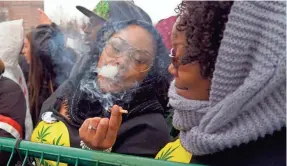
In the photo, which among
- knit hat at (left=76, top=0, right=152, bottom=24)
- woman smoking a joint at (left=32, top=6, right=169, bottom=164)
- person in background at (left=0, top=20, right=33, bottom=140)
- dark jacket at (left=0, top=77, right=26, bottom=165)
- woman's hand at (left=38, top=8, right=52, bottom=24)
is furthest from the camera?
woman's hand at (left=38, top=8, right=52, bottom=24)

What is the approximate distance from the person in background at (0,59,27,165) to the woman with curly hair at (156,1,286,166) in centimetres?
89

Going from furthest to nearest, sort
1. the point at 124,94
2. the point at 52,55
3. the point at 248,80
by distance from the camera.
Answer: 1. the point at 52,55
2. the point at 124,94
3. the point at 248,80

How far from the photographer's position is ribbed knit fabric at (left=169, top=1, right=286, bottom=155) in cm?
81

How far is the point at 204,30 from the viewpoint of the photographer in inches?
36.9

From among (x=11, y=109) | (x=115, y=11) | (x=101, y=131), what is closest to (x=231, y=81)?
(x=101, y=131)

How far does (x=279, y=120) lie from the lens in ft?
2.82

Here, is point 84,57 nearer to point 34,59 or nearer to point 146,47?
point 146,47

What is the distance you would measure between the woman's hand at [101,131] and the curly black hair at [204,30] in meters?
0.30

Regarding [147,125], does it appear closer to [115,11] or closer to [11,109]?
[115,11]

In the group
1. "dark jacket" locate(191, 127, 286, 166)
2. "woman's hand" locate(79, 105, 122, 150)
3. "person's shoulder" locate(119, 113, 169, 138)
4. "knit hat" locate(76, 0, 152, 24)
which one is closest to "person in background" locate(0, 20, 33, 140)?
"knit hat" locate(76, 0, 152, 24)

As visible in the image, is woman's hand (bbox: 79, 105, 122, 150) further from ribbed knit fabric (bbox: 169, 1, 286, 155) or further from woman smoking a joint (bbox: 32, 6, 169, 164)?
ribbed knit fabric (bbox: 169, 1, 286, 155)

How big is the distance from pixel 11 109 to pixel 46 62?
0.51 metres

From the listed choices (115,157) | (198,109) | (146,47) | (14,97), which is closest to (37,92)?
(14,97)

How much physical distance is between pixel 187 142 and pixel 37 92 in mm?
1335
